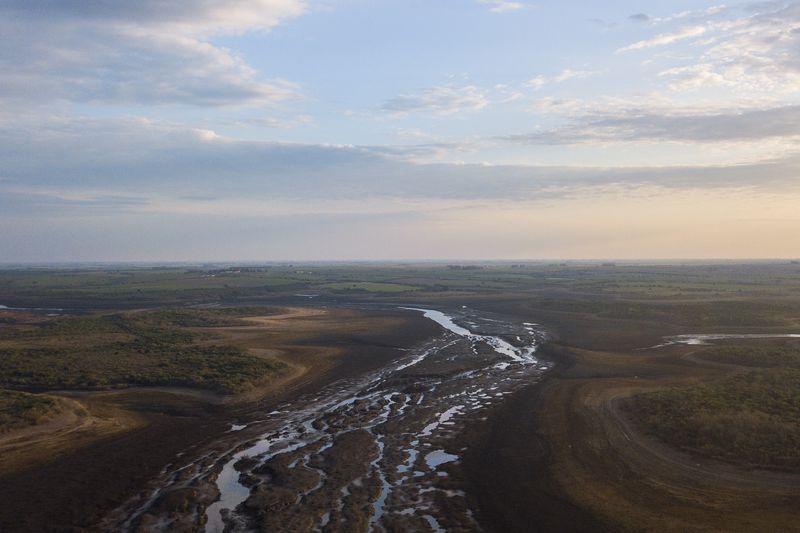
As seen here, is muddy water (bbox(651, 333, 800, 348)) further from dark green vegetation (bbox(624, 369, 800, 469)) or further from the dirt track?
the dirt track

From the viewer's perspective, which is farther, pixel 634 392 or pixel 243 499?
pixel 634 392

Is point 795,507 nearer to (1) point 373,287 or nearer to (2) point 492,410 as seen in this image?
(2) point 492,410

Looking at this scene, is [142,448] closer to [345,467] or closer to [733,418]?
[345,467]

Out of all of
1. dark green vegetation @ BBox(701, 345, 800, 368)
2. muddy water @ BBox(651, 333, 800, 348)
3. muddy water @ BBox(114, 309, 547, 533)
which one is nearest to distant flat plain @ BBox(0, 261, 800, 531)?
dark green vegetation @ BBox(701, 345, 800, 368)

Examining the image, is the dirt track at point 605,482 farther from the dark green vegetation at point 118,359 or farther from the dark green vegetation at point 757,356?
the dark green vegetation at point 118,359

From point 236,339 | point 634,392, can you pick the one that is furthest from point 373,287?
point 634,392

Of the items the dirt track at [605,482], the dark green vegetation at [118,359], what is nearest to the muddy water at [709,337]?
the dirt track at [605,482]

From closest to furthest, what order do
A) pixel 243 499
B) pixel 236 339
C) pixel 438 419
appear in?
1. pixel 243 499
2. pixel 438 419
3. pixel 236 339

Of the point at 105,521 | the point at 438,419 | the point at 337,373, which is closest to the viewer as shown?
the point at 105,521
